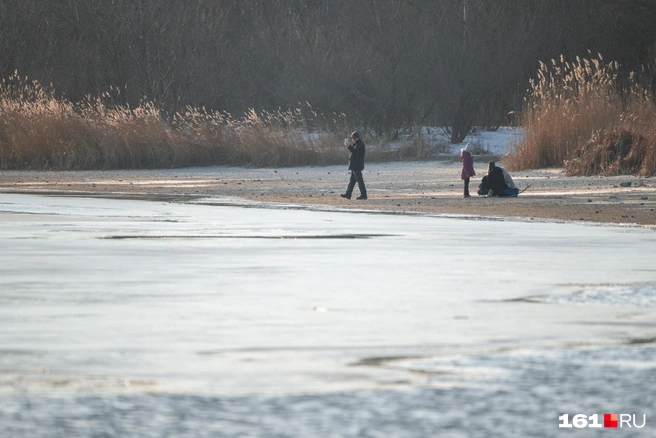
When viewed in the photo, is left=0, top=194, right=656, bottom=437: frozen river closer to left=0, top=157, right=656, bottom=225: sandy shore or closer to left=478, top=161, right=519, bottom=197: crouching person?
left=0, top=157, right=656, bottom=225: sandy shore

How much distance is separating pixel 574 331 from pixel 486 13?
3866 centimetres

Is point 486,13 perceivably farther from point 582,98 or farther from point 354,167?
point 354,167

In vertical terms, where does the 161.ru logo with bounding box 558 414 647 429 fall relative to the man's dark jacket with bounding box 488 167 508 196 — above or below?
below

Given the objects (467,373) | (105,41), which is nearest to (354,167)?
(467,373)

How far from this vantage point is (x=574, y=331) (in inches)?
300

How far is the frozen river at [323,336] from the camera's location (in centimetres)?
542

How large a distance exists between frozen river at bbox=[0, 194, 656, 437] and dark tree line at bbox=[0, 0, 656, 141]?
1185 inches

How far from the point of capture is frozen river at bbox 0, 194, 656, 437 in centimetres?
542

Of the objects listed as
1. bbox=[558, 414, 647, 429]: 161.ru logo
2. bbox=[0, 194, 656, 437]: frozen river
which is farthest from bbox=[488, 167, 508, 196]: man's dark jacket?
bbox=[558, 414, 647, 429]: 161.ru logo

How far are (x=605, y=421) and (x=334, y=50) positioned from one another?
4036 cm

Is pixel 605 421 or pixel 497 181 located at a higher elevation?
pixel 497 181

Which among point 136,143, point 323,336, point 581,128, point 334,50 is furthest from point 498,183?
point 334,50

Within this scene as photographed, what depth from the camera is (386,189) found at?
26.8m

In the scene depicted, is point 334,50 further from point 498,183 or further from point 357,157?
point 498,183
